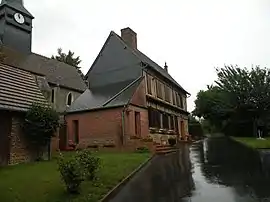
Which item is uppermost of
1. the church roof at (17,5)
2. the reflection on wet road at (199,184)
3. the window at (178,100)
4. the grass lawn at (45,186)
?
the church roof at (17,5)

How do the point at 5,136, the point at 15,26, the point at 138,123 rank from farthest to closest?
the point at 15,26, the point at 138,123, the point at 5,136

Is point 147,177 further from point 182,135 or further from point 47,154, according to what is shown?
point 182,135

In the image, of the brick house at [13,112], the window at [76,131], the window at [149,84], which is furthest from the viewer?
the window at [149,84]

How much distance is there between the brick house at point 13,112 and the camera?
1307 centimetres

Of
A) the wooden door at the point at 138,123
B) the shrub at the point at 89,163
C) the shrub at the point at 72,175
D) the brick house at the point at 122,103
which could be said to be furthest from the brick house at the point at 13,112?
the wooden door at the point at 138,123

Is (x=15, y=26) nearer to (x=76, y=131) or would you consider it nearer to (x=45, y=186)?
(x=76, y=131)

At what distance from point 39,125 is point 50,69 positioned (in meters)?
18.8

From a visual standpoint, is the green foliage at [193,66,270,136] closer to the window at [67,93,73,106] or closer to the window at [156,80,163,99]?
the window at [156,80,163,99]

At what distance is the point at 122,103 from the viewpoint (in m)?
20.9

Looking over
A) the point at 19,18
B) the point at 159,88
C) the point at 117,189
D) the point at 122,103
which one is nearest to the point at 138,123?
the point at 122,103

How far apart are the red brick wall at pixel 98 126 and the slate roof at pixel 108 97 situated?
46 centimetres

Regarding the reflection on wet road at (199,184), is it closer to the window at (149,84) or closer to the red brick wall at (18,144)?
the red brick wall at (18,144)

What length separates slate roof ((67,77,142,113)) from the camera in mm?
21641

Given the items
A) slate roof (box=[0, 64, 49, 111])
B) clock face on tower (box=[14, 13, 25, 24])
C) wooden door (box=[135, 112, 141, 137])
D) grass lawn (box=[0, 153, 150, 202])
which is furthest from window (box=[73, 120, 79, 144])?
clock face on tower (box=[14, 13, 25, 24])
